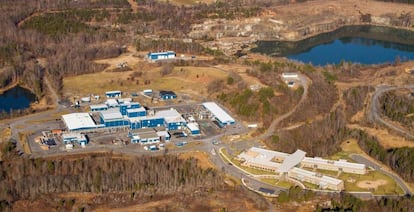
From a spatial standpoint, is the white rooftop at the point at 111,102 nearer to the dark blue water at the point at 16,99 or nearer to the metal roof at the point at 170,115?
the metal roof at the point at 170,115

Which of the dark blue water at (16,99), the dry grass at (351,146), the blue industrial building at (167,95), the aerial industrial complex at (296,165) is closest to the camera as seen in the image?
the aerial industrial complex at (296,165)

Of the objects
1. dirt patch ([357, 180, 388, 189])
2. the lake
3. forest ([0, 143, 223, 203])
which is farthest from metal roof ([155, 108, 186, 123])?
the lake

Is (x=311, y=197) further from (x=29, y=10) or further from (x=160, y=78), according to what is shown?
(x=29, y=10)

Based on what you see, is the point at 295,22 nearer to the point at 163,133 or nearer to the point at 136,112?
the point at 136,112

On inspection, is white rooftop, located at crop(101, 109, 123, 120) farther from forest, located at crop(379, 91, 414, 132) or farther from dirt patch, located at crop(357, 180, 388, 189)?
forest, located at crop(379, 91, 414, 132)

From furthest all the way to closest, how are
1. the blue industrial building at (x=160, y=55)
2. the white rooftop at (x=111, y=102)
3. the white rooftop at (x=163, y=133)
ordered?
the blue industrial building at (x=160, y=55), the white rooftop at (x=111, y=102), the white rooftop at (x=163, y=133)

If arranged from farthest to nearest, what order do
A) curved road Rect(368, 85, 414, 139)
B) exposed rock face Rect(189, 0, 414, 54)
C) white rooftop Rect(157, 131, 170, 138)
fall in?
1. exposed rock face Rect(189, 0, 414, 54)
2. curved road Rect(368, 85, 414, 139)
3. white rooftop Rect(157, 131, 170, 138)

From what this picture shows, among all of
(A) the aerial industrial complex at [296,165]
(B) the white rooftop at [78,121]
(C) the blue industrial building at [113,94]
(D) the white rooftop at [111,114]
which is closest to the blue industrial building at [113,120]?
(D) the white rooftop at [111,114]
